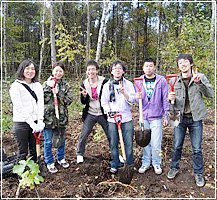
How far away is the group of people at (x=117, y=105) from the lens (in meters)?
2.67

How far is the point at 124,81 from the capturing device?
9.57ft

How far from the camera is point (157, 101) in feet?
9.61

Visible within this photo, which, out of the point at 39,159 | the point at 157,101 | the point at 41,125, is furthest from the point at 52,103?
the point at 157,101

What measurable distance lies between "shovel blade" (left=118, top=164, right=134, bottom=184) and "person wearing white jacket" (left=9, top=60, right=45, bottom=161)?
1140 mm

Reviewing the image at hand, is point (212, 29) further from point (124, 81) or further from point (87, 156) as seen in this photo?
point (87, 156)

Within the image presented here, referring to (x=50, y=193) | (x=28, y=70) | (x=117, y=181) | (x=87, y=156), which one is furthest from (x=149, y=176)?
(x=28, y=70)

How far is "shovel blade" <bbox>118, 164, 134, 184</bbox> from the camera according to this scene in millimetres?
2764

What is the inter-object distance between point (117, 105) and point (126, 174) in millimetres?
880

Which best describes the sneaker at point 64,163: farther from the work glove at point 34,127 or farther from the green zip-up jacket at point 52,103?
the work glove at point 34,127

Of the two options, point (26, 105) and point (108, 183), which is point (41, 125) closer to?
point (26, 105)

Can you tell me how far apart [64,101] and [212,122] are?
444cm

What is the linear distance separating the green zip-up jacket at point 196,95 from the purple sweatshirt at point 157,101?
18 centimetres

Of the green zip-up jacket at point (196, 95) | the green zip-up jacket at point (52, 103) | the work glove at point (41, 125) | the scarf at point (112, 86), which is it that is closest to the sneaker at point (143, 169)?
the green zip-up jacket at point (196, 95)

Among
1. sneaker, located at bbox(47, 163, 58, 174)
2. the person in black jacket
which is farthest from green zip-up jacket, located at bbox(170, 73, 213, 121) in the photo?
sneaker, located at bbox(47, 163, 58, 174)
